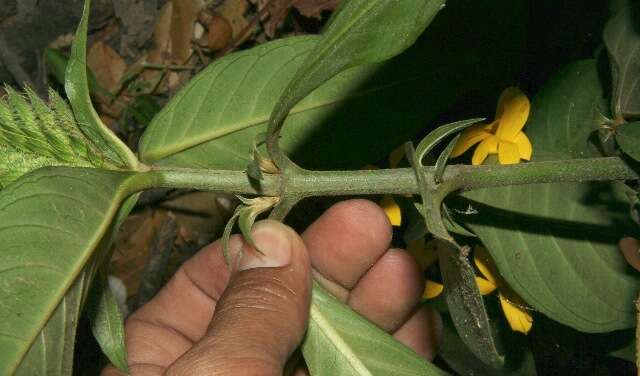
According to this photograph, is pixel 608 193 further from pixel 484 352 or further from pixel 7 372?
pixel 7 372

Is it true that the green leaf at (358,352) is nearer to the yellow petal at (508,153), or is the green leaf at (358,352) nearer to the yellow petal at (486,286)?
the yellow petal at (486,286)

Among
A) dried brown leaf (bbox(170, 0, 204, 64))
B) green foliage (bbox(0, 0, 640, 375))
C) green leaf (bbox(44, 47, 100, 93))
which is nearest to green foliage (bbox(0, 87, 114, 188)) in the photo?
green foliage (bbox(0, 0, 640, 375))

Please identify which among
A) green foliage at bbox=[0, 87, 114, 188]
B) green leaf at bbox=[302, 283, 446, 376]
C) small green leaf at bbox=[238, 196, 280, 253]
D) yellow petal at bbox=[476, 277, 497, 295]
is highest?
green foliage at bbox=[0, 87, 114, 188]

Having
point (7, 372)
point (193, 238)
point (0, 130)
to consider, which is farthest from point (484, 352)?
point (193, 238)

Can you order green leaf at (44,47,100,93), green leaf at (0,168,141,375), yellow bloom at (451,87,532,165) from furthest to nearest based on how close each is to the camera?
1. green leaf at (44,47,100,93)
2. yellow bloom at (451,87,532,165)
3. green leaf at (0,168,141,375)

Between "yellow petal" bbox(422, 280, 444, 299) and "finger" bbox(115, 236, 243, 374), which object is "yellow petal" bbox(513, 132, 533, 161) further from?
"finger" bbox(115, 236, 243, 374)

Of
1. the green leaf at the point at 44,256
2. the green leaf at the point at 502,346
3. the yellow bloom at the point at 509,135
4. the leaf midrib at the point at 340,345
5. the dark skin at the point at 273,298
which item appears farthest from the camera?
the green leaf at the point at 502,346

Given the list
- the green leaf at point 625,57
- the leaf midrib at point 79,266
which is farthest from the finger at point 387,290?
the leaf midrib at point 79,266
